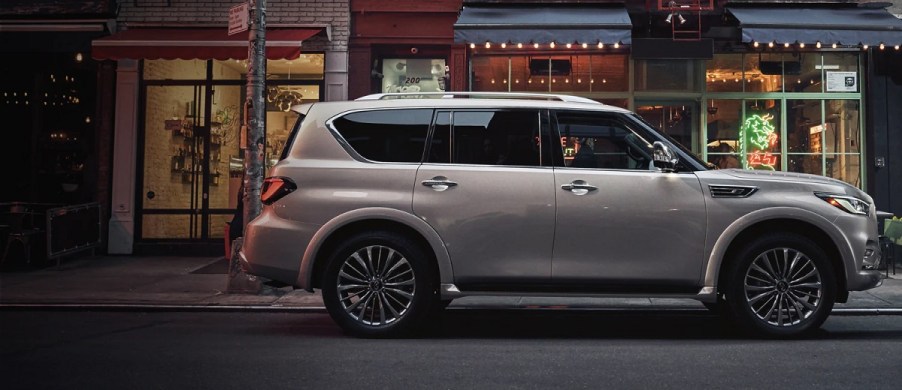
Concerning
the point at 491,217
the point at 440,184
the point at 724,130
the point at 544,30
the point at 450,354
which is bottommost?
the point at 450,354

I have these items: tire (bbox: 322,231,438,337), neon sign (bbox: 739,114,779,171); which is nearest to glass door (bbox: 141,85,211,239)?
tire (bbox: 322,231,438,337)

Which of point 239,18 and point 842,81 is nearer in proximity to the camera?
point 239,18

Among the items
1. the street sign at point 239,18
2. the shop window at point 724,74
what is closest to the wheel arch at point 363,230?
the street sign at point 239,18

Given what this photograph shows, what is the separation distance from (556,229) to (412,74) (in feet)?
26.8

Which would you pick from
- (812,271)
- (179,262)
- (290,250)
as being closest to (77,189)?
(179,262)

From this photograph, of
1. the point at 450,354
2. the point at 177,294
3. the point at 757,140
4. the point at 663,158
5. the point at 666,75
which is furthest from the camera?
the point at 666,75

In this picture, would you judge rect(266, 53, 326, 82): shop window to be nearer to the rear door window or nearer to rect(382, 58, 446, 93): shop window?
→ rect(382, 58, 446, 93): shop window

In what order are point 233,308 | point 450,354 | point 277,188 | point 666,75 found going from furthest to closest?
point 666,75 → point 233,308 → point 277,188 → point 450,354

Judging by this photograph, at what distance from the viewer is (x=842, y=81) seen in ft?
43.6

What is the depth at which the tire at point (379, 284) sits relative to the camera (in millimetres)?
6055

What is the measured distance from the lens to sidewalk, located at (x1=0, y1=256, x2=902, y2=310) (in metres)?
8.19

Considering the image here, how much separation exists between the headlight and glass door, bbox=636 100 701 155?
7391mm

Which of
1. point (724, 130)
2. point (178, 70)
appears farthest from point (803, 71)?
point (178, 70)

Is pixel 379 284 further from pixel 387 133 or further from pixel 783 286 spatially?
pixel 783 286
